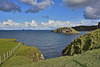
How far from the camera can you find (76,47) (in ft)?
55.6

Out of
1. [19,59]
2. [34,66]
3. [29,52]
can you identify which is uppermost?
[34,66]

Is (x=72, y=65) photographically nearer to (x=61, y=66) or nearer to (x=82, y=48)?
(x=61, y=66)

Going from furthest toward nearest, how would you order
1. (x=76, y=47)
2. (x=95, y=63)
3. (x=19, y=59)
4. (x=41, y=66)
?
1. (x=76, y=47)
2. (x=19, y=59)
3. (x=41, y=66)
4. (x=95, y=63)

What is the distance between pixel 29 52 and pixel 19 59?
1598 centimetres

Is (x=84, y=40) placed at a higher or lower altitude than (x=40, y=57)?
higher

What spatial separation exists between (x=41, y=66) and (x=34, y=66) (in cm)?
58

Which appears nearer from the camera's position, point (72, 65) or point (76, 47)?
point (72, 65)

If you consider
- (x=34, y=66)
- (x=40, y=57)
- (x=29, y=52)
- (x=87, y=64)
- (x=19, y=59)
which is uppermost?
(x=87, y=64)

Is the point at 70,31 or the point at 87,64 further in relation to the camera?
the point at 70,31

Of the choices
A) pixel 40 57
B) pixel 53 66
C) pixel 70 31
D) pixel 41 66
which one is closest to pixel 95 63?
pixel 53 66

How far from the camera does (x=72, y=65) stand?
209 inches

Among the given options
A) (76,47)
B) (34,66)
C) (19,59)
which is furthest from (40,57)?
(34,66)

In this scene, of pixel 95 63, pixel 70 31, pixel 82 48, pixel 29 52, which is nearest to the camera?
pixel 95 63

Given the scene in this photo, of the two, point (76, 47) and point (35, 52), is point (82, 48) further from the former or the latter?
point (35, 52)
